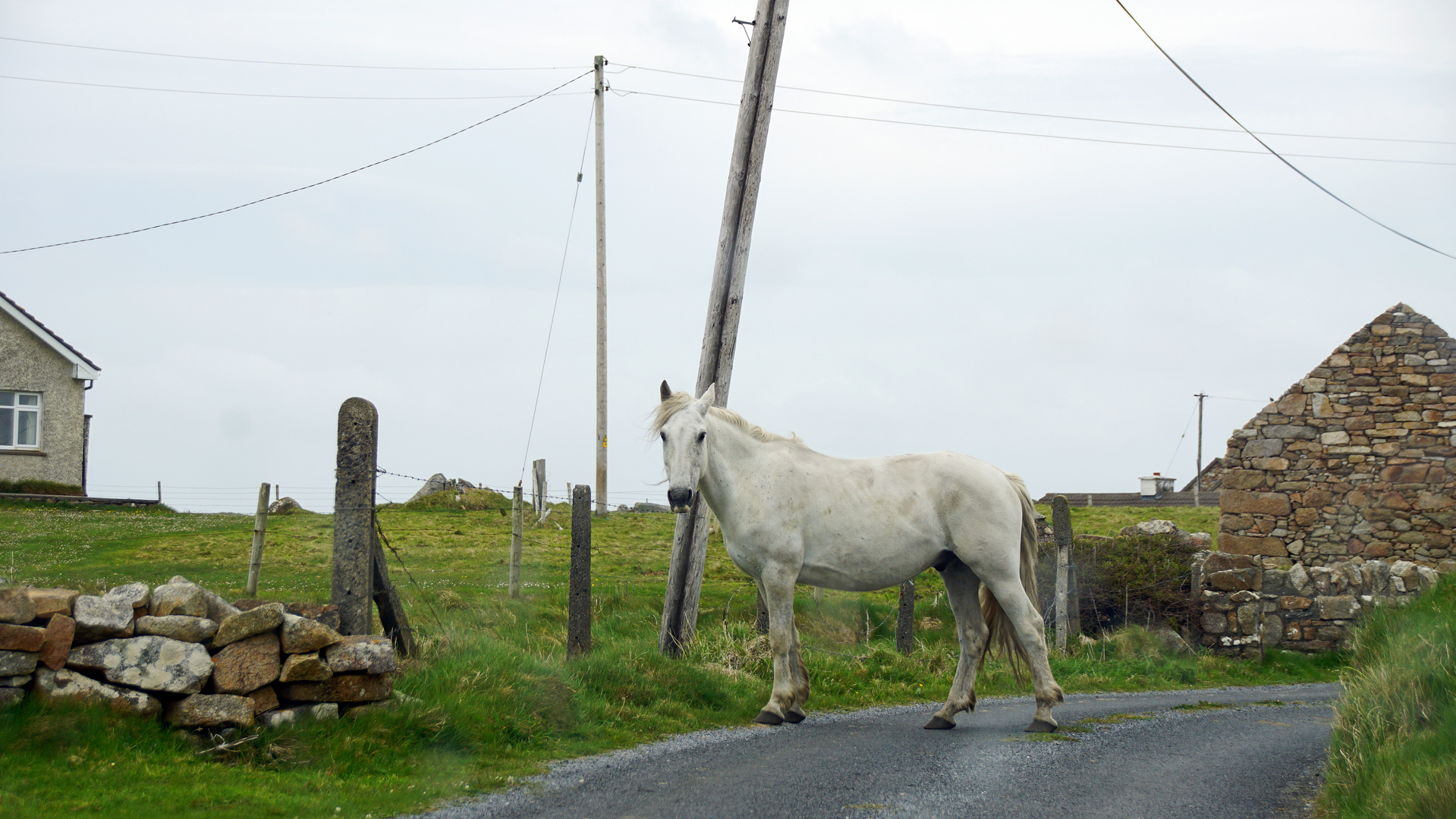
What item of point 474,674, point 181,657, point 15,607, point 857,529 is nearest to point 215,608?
point 181,657

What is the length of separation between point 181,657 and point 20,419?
28416 millimetres

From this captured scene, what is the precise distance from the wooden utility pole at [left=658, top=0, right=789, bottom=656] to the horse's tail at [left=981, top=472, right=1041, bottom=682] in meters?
2.95

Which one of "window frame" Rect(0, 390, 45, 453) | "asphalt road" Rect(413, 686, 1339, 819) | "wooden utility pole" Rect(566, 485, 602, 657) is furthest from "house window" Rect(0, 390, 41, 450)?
"asphalt road" Rect(413, 686, 1339, 819)

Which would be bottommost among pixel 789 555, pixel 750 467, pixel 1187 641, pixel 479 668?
pixel 1187 641

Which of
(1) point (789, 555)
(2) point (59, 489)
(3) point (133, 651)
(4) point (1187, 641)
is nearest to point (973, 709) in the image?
(1) point (789, 555)

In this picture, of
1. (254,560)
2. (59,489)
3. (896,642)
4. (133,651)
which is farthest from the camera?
(59,489)

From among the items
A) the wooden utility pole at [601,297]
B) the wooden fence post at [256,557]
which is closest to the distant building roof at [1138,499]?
the wooden utility pole at [601,297]

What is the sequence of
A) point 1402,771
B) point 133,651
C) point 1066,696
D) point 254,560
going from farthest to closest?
point 254,560 → point 1066,696 → point 133,651 → point 1402,771

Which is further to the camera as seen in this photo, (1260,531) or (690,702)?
(1260,531)

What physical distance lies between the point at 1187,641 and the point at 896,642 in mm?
→ 5020

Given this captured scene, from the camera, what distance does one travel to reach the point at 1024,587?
8.70 metres

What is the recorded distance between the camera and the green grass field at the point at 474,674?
17.5ft

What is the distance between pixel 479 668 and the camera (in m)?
7.30

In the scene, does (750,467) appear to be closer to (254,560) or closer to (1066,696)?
(1066,696)
